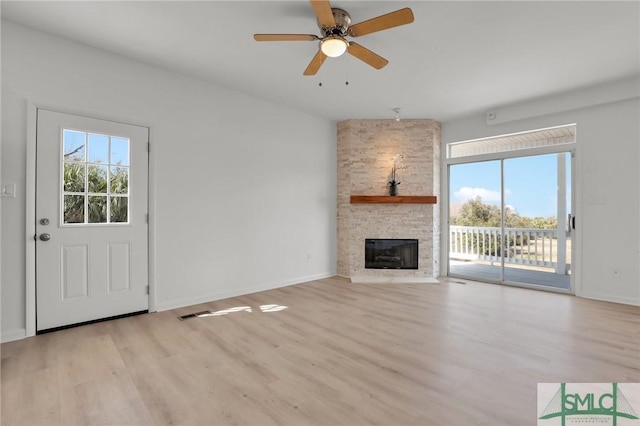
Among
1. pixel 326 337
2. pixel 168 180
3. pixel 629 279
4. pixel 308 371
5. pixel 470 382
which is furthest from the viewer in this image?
pixel 629 279

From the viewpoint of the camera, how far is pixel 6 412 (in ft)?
5.91

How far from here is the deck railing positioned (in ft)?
17.8

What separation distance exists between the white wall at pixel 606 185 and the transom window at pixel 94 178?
571 centimetres

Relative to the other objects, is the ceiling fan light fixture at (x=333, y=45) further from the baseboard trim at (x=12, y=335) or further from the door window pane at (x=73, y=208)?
the baseboard trim at (x=12, y=335)

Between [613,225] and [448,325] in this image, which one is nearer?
[448,325]

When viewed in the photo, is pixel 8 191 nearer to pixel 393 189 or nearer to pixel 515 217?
pixel 393 189

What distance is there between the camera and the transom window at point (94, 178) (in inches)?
123

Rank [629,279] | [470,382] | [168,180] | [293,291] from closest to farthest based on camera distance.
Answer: [470,382] → [168,180] → [629,279] → [293,291]

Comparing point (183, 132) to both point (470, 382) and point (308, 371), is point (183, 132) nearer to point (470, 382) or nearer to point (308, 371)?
point (308, 371)

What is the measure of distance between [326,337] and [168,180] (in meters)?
2.60

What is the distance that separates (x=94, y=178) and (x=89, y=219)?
0.44 meters

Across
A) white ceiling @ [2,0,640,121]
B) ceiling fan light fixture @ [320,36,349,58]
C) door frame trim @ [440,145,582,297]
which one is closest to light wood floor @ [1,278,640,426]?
door frame trim @ [440,145,582,297]

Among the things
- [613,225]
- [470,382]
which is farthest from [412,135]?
[470,382]

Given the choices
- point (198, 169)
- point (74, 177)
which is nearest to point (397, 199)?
point (198, 169)
